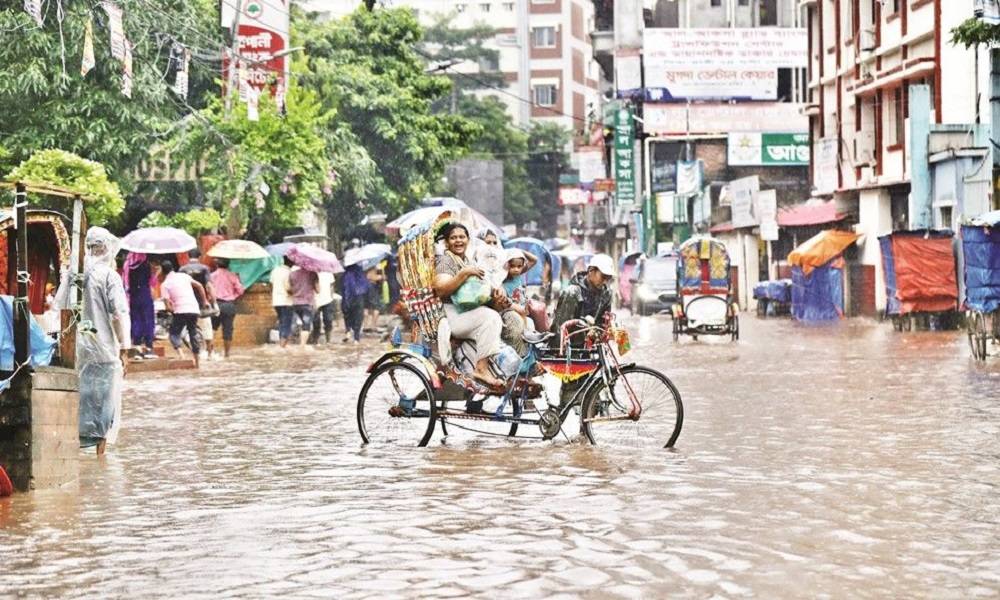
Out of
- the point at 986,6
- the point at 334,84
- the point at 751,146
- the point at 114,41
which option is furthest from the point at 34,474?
the point at 751,146

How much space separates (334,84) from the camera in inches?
2126

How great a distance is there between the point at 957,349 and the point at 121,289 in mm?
16811

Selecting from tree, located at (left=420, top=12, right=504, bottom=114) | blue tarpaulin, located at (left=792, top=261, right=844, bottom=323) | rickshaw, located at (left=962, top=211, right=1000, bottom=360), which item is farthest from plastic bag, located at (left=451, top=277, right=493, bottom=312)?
tree, located at (left=420, top=12, right=504, bottom=114)

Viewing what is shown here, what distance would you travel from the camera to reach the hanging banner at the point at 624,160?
284 feet

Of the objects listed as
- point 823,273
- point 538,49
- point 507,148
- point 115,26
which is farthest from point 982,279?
point 538,49

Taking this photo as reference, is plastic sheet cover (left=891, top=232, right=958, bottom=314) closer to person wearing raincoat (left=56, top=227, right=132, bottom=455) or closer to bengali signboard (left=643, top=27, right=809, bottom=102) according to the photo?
person wearing raincoat (left=56, top=227, right=132, bottom=455)

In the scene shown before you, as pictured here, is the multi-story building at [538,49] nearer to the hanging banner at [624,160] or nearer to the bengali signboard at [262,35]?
the hanging banner at [624,160]

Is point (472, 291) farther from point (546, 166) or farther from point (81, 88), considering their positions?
point (546, 166)

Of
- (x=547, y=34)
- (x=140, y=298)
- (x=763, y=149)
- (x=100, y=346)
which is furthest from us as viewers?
(x=547, y=34)

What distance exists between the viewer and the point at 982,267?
83.4ft

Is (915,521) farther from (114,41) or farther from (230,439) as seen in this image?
(114,41)

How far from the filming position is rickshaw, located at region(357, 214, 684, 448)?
45.2ft

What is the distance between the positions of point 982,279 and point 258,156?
18.2m

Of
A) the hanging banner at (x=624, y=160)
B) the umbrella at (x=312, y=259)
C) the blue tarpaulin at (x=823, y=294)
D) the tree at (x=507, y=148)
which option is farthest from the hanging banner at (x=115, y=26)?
the tree at (x=507, y=148)
